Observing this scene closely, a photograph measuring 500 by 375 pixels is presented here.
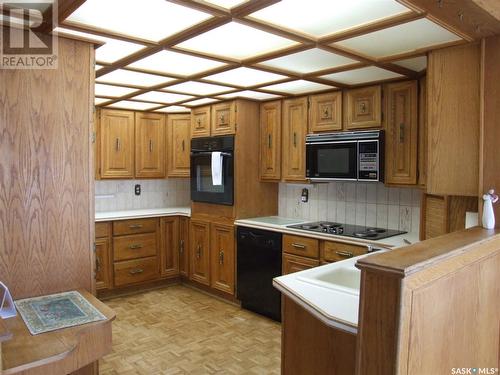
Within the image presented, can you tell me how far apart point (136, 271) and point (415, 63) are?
3.36 m

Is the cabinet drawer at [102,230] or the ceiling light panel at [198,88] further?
the cabinet drawer at [102,230]

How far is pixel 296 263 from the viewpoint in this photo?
3410mm

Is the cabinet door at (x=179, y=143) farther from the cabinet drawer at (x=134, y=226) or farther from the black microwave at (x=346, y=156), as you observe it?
the black microwave at (x=346, y=156)

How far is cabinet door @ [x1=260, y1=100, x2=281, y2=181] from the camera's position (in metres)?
3.94

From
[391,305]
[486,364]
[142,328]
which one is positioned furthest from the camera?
[142,328]

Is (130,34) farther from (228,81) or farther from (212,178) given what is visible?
(212,178)

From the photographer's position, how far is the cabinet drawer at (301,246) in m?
3.30

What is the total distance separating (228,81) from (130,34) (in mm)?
1146

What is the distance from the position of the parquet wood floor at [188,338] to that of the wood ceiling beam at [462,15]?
2297 millimetres

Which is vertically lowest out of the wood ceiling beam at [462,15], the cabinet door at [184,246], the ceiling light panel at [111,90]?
the cabinet door at [184,246]

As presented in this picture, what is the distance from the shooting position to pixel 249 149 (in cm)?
403

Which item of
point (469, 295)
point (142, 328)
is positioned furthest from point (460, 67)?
point (142, 328)

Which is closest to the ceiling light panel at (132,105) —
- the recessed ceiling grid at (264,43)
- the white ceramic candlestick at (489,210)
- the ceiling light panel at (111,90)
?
the ceiling light panel at (111,90)

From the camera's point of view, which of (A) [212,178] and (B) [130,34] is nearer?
(B) [130,34]
